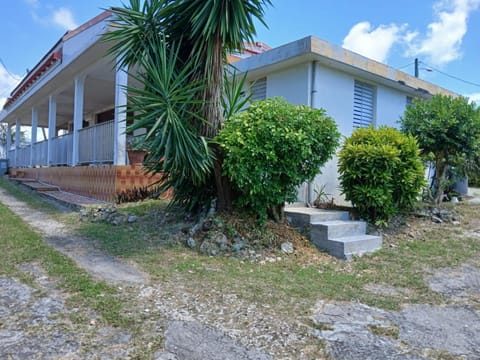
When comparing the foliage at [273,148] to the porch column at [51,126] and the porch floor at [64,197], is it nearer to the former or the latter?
the porch floor at [64,197]

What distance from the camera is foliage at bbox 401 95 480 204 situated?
724 centimetres

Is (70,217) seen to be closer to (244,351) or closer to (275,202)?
(275,202)

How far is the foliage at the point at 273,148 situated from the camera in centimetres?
507

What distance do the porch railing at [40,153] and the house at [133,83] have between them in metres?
0.94

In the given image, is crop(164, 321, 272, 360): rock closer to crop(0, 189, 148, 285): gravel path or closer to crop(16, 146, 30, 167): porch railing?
crop(0, 189, 148, 285): gravel path

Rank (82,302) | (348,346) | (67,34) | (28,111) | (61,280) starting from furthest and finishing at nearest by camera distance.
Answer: (28,111) < (67,34) < (61,280) < (82,302) < (348,346)

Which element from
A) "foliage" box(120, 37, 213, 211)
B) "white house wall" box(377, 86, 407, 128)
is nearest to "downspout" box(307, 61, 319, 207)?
"white house wall" box(377, 86, 407, 128)

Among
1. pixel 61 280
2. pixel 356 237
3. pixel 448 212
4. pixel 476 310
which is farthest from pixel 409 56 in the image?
pixel 61 280

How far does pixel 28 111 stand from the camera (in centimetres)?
1878

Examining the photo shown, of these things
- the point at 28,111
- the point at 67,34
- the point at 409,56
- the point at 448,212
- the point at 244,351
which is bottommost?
the point at 244,351

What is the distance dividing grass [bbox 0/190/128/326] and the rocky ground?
11cm

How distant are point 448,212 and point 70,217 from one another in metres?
7.76

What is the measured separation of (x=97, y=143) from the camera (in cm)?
1009

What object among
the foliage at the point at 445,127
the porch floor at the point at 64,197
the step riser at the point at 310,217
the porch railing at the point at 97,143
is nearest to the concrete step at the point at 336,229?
the step riser at the point at 310,217
